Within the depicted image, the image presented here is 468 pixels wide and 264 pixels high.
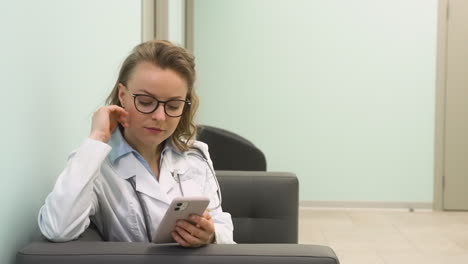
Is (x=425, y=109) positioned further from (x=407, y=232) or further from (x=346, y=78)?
(x=407, y=232)

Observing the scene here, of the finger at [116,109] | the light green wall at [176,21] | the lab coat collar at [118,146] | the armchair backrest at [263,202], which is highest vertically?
the light green wall at [176,21]

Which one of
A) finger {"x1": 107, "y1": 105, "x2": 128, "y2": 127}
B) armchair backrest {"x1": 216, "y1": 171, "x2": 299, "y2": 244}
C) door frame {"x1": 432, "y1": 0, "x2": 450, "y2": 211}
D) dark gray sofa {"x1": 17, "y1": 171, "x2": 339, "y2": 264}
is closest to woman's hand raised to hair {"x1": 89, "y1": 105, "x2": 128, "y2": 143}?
finger {"x1": 107, "y1": 105, "x2": 128, "y2": 127}

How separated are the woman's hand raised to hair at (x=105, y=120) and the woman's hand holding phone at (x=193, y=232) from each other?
313 millimetres

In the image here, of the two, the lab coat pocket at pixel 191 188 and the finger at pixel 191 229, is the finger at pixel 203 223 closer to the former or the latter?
the finger at pixel 191 229

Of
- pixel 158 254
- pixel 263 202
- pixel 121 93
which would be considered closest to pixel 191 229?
pixel 158 254

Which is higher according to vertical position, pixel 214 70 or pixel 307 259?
pixel 214 70

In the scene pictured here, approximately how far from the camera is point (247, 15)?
6.34 m

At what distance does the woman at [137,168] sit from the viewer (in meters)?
1.59

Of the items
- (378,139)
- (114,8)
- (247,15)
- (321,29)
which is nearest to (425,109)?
(378,139)

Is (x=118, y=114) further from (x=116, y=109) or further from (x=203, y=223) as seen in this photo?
(x=203, y=223)

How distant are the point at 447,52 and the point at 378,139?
1.05 meters

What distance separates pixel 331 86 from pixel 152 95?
15.4 feet

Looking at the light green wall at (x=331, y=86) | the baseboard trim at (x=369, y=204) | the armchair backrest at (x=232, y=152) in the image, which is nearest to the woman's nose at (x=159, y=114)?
the armchair backrest at (x=232, y=152)

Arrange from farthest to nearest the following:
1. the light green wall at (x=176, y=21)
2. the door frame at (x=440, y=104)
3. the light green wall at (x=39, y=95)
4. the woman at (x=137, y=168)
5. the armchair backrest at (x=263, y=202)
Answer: the door frame at (x=440, y=104)
the light green wall at (x=176, y=21)
the armchair backrest at (x=263, y=202)
the woman at (x=137, y=168)
the light green wall at (x=39, y=95)
